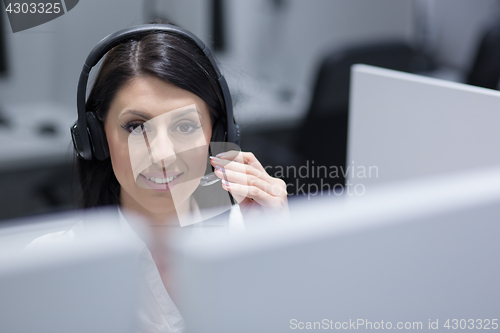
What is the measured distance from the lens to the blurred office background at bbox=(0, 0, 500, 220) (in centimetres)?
176

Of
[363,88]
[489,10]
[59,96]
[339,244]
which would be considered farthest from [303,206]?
[489,10]

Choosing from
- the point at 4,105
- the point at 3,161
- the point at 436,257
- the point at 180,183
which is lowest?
the point at 3,161

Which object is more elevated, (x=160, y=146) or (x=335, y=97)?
(x=160, y=146)

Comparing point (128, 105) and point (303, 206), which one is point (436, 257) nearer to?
point (303, 206)

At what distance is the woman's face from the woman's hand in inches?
2.4

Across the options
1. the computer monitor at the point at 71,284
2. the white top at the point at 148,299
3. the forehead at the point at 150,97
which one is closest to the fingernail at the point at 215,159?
the forehead at the point at 150,97

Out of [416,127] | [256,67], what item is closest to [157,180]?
[416,127]

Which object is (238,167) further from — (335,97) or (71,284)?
(335,97)

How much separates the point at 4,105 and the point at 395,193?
225 cm

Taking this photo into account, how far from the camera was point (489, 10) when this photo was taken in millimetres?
3324

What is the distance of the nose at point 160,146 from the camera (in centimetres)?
70

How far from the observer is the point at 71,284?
242 millimetres

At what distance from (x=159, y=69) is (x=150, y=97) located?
0.05m

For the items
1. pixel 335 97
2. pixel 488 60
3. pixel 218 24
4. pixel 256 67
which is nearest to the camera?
pixel 335 97
